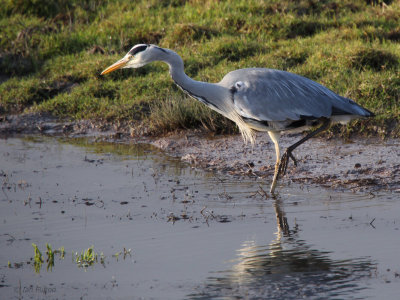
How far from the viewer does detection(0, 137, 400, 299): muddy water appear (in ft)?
14.1

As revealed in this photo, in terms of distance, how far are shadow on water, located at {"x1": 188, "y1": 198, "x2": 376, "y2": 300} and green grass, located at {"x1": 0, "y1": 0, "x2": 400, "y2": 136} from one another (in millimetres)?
3386

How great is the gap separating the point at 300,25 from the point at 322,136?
331cm

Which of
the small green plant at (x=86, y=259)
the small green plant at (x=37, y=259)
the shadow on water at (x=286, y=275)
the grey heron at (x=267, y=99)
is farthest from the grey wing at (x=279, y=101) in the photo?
the small green plant at (x=37, y=259)

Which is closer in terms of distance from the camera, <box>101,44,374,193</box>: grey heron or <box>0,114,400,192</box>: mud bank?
<box>101,44,374,193</box>: grey heron

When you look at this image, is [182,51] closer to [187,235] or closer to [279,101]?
[279,101]

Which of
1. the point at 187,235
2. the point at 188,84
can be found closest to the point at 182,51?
the point at 188,84

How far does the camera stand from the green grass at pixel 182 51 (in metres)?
8.70

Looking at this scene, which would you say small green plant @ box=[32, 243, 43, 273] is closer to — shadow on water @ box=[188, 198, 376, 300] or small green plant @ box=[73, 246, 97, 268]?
small green plant @ box=[73, 246, 97, 268]

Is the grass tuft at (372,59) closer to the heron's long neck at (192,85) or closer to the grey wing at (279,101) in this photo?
the grey wing at (279,101)

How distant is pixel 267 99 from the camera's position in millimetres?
6453

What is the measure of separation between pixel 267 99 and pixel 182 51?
13.6ft

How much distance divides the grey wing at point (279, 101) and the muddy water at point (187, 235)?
2.29 ft

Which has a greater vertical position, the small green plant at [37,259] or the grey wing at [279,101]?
the grey wing at [279,101]

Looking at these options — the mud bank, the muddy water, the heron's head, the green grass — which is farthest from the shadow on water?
the green grass
